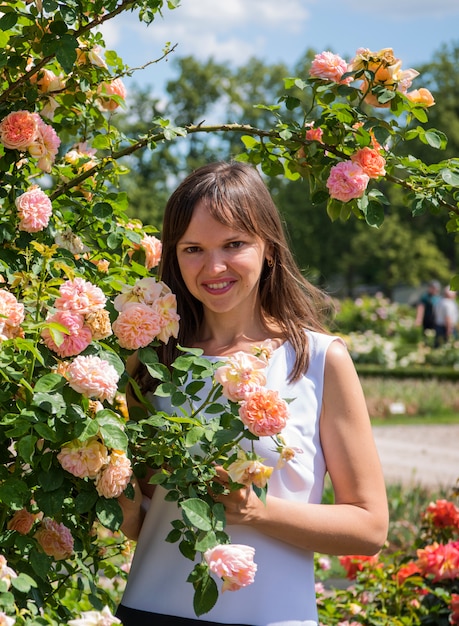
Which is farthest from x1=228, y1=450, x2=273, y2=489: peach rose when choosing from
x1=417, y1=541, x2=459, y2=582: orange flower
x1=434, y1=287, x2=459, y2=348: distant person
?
x1=434, y1=287, x2=459, y2=348: distant person

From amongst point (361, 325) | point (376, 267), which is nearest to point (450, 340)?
point (361, 325)

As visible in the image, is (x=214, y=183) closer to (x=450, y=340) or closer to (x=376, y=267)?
(x=450, y=340)

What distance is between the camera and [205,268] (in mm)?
1972

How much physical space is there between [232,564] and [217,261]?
26.6 inches

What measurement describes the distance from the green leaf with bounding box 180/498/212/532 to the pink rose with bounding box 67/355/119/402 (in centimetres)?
24

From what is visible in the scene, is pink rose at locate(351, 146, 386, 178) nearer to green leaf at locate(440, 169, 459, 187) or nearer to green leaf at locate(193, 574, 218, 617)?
green leaf at locate(440, 169, 459, 187)

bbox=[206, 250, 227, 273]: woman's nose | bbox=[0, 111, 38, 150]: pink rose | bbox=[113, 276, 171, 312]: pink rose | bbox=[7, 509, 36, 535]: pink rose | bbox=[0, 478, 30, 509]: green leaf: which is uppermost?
bbox=[0, 111, 38, 150]: pink rose

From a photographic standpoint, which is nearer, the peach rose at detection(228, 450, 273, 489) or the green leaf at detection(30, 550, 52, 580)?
the peach rose at detection(228, 450, 273, 489)

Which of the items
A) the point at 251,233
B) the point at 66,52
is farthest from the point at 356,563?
the point at 66,52

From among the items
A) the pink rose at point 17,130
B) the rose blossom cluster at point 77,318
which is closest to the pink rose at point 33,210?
the pink rose at point 17,130

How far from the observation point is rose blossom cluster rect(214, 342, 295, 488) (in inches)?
63.3

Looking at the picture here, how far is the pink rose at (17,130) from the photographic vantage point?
2045mm

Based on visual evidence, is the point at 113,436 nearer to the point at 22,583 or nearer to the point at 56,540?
the point at 22,583

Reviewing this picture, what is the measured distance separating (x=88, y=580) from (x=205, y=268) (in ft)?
2.64
